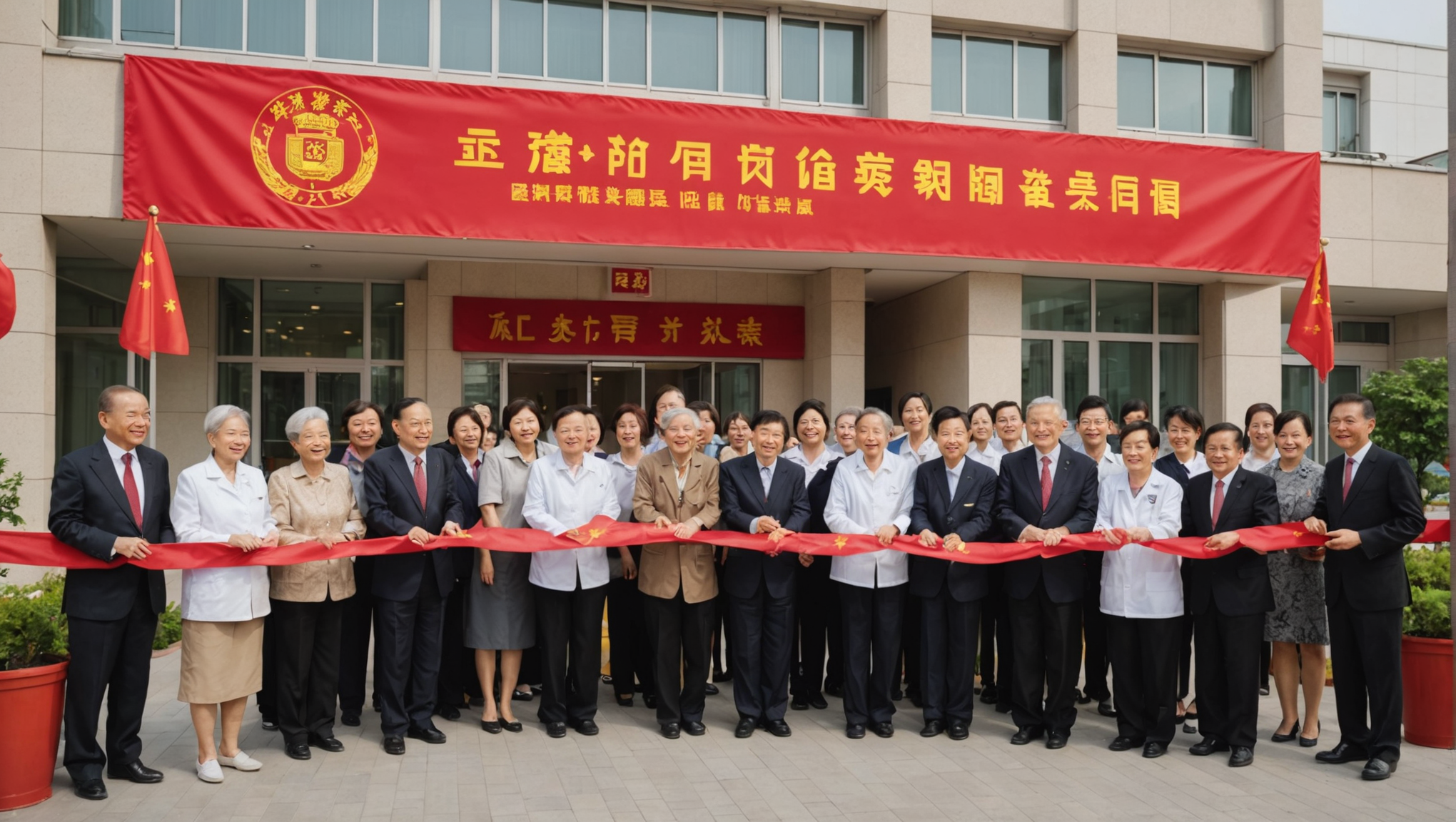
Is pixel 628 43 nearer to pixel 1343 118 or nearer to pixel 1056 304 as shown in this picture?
pixel 1056 304

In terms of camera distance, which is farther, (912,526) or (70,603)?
(912,526)

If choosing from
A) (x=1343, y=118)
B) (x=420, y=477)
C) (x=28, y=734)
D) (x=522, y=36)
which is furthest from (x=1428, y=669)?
(x=1343, y=118)

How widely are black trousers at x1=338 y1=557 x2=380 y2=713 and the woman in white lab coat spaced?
3947 mm

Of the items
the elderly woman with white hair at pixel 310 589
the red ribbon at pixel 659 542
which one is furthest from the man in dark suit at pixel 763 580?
the elderly woman with white hair at pixel 310 589

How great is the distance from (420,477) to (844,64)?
832cm

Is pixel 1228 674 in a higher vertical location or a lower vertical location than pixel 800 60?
lower

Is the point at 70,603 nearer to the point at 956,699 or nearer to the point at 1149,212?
the point at 956,699

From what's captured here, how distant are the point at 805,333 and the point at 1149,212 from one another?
4137mm

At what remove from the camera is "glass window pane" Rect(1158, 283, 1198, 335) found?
12852mm

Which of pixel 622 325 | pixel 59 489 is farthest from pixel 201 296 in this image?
pixel 59 489

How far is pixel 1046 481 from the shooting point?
5.46 m

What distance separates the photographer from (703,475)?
564 centimetres

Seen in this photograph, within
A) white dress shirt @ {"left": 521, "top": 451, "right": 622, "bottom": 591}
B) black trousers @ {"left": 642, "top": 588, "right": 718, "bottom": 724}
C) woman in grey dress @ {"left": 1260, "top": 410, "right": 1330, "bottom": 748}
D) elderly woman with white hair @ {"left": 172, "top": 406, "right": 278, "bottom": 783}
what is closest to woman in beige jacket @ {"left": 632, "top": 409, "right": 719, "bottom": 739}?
black trousers @ {"left": 642, "top": 588, "right": 718, "bottom": 724}

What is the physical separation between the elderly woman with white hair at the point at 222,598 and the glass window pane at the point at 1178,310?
1123 centimetres
